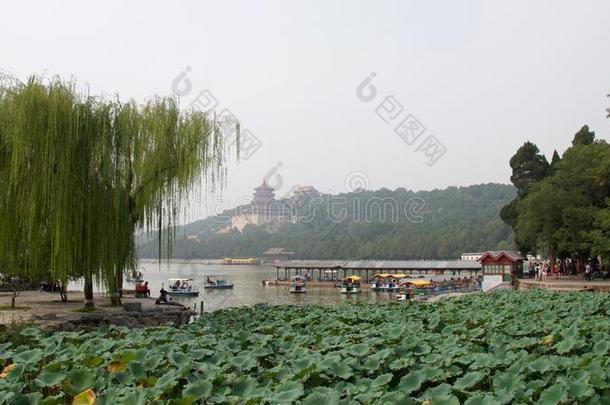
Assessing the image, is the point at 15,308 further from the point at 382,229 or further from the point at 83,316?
the point at 382,229

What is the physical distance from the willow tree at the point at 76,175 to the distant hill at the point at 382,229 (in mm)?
46045

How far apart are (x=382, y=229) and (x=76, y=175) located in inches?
3220

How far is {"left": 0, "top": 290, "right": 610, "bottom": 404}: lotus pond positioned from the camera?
3.62 m

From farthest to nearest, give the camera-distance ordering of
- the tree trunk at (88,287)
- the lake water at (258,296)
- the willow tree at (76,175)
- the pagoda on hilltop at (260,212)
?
the pagoda on hilltop at (260,212)
the lake water at (258,296)
the tree trunk at (88,287)
the willow tree at (76,175)

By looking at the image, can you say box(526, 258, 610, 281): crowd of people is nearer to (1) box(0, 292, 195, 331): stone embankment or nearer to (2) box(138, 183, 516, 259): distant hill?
(1) box(0, 292, 195, 331): stone embankment

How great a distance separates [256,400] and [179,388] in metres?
1.10

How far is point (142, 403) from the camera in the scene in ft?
11.0

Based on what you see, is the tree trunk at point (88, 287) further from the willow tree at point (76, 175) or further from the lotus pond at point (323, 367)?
the lotus pond at point (323, 367)

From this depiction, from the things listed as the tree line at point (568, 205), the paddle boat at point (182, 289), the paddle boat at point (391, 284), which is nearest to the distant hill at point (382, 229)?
the paddle boat at point (182, 289)

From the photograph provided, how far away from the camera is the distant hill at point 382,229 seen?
73.8m

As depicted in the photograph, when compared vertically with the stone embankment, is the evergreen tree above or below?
above

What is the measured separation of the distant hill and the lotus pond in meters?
54.6

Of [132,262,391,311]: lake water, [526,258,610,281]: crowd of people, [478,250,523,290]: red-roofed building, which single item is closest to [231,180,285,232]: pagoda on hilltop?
[132,262,391,311]: lake water

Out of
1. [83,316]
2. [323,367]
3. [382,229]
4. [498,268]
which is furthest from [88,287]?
[382,229]
